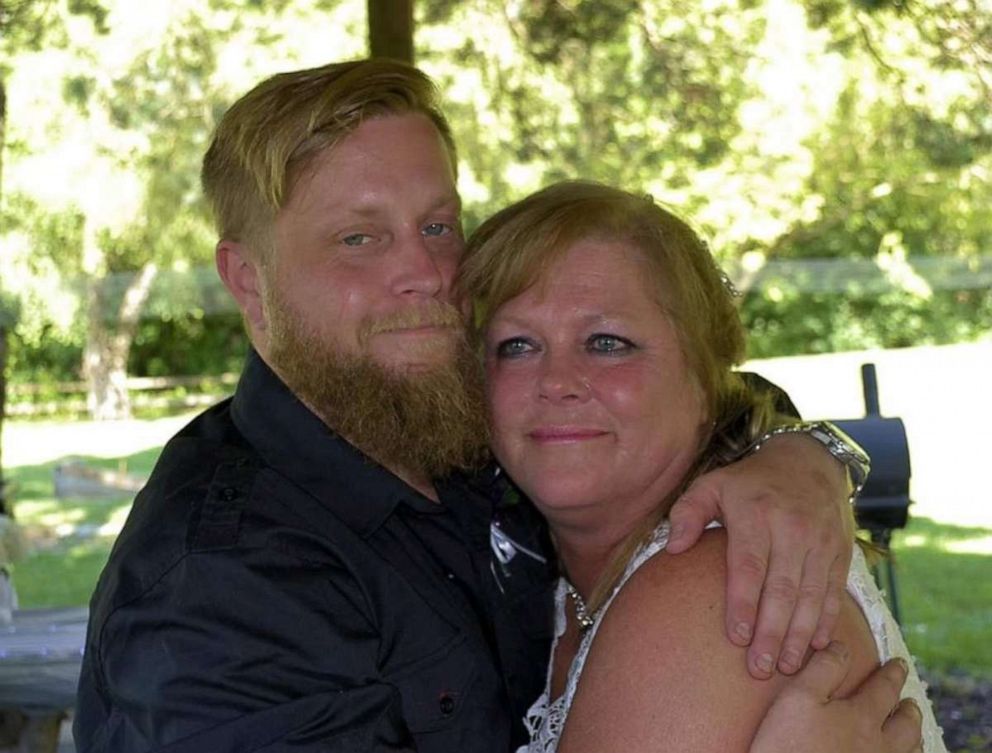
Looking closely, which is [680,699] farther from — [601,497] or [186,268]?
[186,268]

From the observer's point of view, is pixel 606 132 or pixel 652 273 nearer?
pixel 652 273

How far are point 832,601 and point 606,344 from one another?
0.53 meters

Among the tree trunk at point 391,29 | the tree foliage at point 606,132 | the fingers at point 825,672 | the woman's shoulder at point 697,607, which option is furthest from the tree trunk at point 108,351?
the fingers at point 825,672

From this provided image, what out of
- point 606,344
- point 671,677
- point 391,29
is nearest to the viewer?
point 671,677

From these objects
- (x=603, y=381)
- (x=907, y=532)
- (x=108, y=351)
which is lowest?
(x=108, y=351)

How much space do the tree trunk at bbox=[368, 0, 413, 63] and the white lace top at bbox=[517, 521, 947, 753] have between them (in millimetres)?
3625

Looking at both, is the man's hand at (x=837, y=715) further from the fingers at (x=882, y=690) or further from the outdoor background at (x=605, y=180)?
the outdoor background at (x=605, y=180)

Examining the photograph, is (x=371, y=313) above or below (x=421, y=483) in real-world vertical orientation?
above

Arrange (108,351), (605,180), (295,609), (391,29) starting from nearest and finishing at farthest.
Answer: (295,609) → (605,180) → (391,29) → (108,351)

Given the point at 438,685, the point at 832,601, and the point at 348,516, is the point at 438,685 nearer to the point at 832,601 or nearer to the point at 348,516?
the point at 348,516

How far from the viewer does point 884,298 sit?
20609 mm

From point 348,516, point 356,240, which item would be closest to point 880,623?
point 348,516

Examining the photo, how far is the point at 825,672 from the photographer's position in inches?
64.6

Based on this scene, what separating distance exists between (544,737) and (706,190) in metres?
14.0
